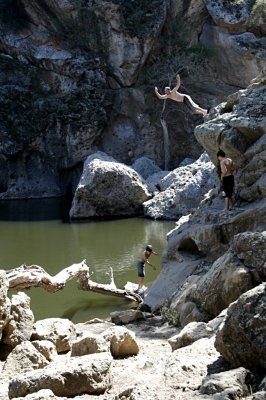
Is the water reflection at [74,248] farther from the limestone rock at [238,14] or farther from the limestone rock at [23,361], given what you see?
the limestone rock at [238,14]

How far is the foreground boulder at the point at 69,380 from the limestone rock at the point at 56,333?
8.99 ft

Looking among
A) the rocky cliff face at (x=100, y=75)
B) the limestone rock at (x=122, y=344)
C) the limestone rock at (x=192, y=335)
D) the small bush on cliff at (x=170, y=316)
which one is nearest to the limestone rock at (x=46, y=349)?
the limestone rock at (x=122, y=344)

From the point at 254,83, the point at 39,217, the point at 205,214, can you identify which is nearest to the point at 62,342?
the point at 205,214

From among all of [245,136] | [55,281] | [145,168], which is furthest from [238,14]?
[55,281]

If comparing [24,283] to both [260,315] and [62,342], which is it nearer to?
[62,342]

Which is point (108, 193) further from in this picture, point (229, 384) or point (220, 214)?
point (229, 384)

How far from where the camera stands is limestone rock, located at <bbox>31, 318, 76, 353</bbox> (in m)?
8.16

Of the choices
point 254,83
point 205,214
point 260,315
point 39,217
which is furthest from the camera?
point 39,217

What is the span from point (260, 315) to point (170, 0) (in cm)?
3368

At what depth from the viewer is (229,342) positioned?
4.61 m

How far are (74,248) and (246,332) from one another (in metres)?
15.6

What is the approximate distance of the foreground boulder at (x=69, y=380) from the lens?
522 cm

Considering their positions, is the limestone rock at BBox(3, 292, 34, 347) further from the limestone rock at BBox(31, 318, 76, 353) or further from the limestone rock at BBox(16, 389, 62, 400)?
the limestone rock at BBox(16, 389, 62, 400)

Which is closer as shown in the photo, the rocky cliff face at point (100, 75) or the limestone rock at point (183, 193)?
the limestone rock at point (183, 193)
